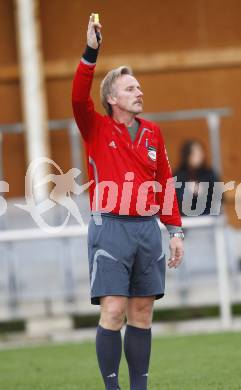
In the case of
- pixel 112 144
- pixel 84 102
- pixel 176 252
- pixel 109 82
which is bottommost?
pixel 176 252

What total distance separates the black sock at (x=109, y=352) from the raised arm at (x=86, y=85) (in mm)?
1101

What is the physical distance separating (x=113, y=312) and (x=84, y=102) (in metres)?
1.15

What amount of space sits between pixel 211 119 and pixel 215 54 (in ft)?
5.68

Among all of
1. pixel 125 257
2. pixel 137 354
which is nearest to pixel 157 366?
pixel 137 354

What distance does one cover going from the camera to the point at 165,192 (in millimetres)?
7465

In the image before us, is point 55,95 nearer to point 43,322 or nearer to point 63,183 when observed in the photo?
point 63,183

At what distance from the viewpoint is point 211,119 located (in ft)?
47.8

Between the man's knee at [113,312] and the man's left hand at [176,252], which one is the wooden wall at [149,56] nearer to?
the man's left hand at [176,252]

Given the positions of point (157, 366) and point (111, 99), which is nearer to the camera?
point (111, 99)

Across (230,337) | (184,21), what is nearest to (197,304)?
(230,337)

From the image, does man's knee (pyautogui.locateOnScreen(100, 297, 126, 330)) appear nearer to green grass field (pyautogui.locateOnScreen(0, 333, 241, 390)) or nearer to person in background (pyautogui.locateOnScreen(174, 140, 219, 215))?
green grass field (pyautogui.locateOnScreen(0, 333, 241, 390))

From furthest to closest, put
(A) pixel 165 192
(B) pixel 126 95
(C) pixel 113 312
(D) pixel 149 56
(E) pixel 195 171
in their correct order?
1. (D) pixel 149 56
2. (E) pixel 195 171
3. (A) pixel 165 192
4. (B) pixel 126 95
5. (C) pixel 113 312

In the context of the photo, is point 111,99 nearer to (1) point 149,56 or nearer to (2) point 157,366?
(2) point 157,366

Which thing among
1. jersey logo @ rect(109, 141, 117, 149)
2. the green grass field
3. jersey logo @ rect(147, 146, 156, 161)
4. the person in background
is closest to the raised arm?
jersey logo @ rect(109, 141, 117, 149)
